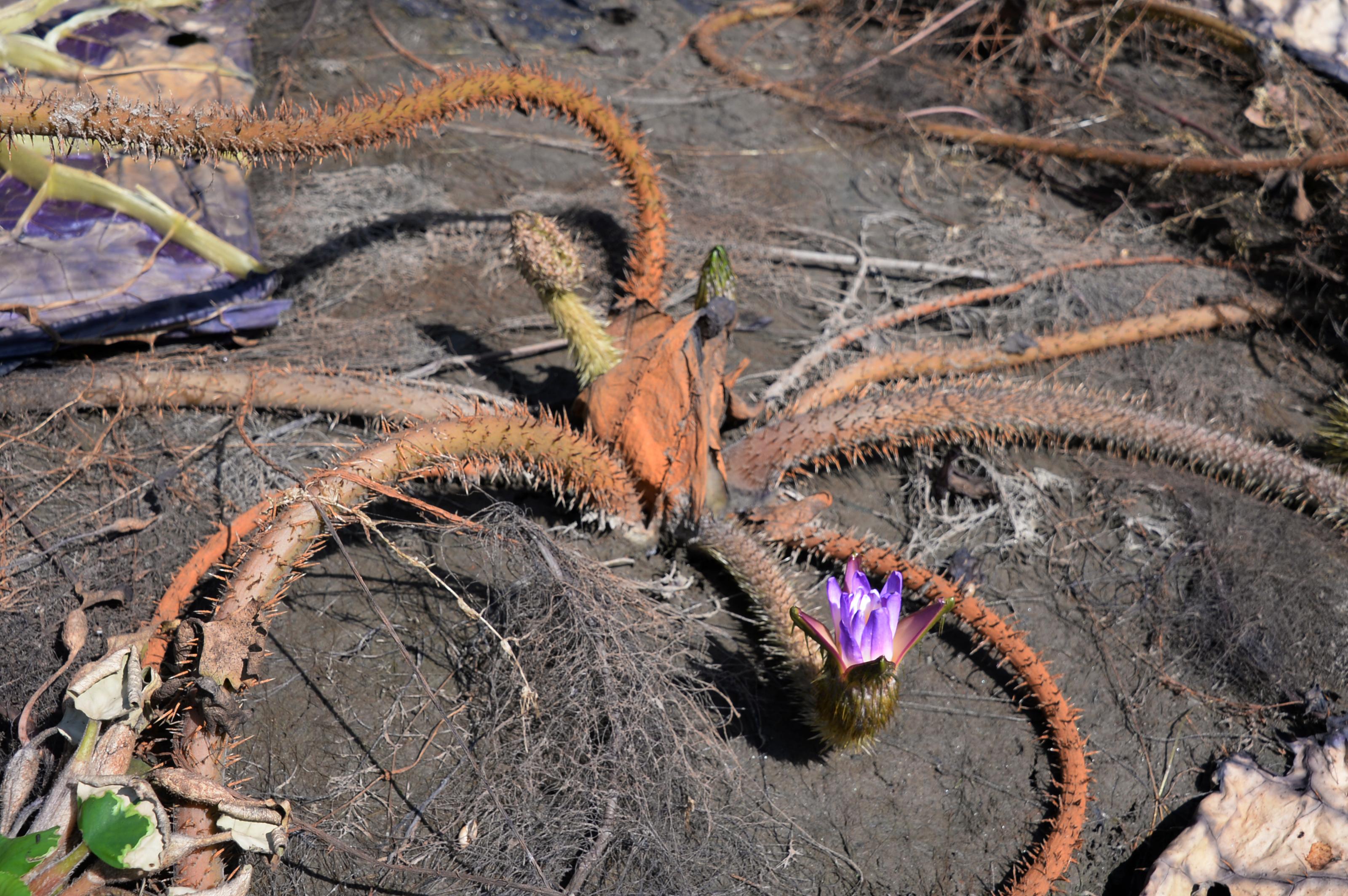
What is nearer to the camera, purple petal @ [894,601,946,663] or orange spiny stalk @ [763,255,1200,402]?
purple petal @ [894,601,946,663]

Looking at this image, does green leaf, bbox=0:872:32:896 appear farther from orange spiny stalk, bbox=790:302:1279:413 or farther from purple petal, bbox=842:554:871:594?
orange spiny stalk, bbox=790:302:1279:413

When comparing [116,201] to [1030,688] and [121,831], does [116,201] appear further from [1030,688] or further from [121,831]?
[1030,688]

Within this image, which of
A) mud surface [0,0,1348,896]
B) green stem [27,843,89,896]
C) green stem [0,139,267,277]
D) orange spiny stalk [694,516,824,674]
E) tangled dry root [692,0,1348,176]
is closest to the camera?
green stem [27,843,89,896]

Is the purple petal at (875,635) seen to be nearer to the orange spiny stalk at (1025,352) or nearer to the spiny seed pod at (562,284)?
the orange spiny stalk at (1025,352)

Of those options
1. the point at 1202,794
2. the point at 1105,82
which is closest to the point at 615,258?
the point at 1202,794

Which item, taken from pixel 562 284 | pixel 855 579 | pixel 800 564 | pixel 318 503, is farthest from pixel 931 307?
pixel 318 503

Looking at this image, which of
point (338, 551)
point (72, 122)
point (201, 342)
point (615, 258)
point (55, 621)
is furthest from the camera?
point (615, 258)

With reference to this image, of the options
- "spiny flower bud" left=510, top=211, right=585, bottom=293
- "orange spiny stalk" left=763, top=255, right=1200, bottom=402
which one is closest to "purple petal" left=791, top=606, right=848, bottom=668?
"orange spiny stalk" left=763, top=255, right=1200, bottom=402

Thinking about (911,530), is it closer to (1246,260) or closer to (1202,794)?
(1202,794)
